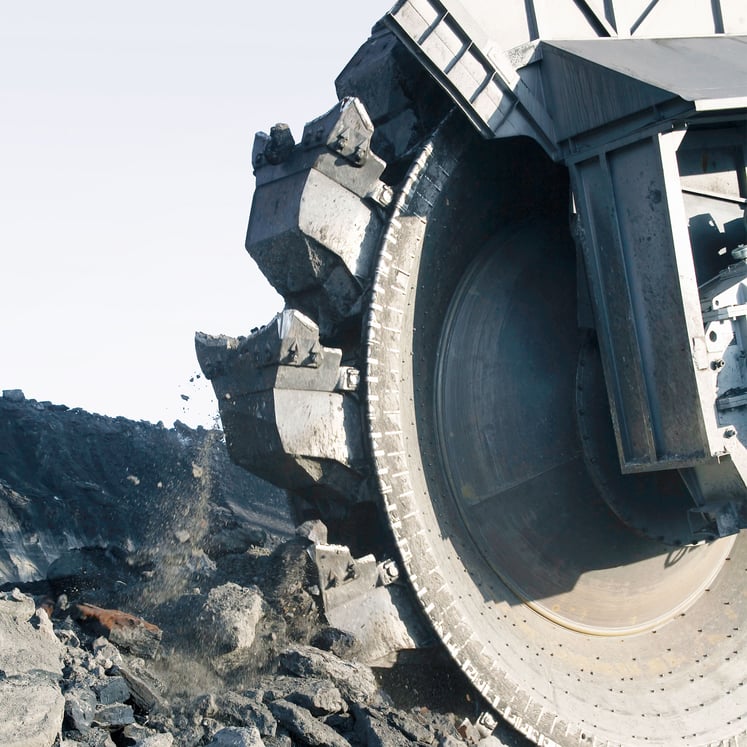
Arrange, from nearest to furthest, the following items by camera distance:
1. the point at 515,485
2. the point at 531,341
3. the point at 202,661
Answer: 1. the point at 202,661
2. the point at 515,485
3. the point at 531,341

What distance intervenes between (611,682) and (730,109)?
10.3ft

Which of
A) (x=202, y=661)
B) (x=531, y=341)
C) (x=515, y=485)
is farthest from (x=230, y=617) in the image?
(x=531, y=341)

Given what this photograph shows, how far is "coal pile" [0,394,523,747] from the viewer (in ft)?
12.3

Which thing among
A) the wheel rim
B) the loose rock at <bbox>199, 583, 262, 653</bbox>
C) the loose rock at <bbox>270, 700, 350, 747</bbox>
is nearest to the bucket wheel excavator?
the wheel rim

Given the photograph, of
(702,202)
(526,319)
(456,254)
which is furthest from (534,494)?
(702,202)

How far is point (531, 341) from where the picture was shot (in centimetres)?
609

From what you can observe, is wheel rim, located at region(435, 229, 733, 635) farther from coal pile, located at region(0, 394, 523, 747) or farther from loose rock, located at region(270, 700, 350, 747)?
loose rock, located at region(270, 700, 350, 747)

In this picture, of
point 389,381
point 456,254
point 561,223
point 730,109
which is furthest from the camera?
point 561,223

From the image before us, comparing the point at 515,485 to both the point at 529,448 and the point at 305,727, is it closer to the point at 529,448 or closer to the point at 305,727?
the point at 529,448

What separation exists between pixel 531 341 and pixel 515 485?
32.5 inches

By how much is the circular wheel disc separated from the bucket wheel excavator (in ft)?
0.05

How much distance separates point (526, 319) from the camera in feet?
20.1

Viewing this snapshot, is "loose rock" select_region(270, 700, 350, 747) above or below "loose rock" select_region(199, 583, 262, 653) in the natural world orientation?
below

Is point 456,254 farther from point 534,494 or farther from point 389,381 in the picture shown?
point 534,494
